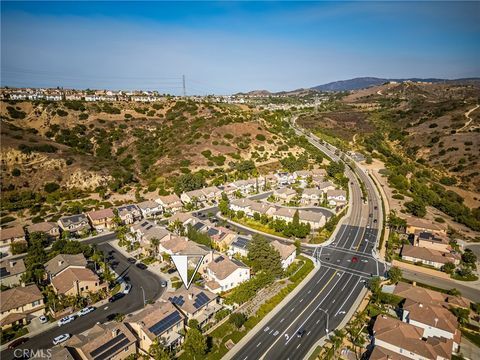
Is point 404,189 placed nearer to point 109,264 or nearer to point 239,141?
point 239,141

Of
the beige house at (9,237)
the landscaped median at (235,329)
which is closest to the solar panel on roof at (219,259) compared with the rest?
the landscaped median at (235,329)

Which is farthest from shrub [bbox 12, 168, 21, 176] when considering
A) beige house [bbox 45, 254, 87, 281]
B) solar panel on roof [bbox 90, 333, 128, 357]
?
solar panel on roof [bbox 90, 333, 128, 357]

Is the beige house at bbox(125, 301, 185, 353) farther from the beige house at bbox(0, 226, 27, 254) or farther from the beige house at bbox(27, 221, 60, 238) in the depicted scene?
the beige house at bbox(0, 226, 27, 254)

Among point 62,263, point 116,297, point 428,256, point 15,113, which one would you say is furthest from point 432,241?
point 15,113

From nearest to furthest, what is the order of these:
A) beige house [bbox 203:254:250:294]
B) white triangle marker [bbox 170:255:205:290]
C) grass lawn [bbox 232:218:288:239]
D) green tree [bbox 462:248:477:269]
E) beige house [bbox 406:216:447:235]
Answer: beige house [bbox 203:254:250:294]
white triangle marker [bbox 170:255:205:290]
green tree [bbox 462:248:477:269]
beige house [bbox 406:216:447:235]
grass lawn [bbox 232:218:288:239]

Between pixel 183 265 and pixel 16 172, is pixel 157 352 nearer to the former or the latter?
pixel 183 265

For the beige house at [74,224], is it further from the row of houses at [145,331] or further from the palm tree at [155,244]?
the row of houses at [145,331]

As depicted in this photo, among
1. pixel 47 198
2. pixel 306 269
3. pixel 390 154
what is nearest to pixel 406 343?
pixel 306 269
